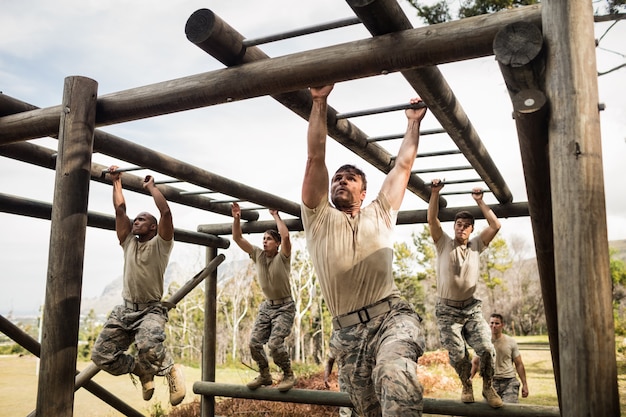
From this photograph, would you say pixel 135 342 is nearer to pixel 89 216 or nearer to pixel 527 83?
pixel 89 216

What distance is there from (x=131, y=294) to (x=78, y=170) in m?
2.07

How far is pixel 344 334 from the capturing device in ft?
10.7

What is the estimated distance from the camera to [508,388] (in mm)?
7488

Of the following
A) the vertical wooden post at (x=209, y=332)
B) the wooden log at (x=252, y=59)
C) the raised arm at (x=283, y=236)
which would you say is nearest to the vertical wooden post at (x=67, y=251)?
the wooden log at (x=252, y=59)

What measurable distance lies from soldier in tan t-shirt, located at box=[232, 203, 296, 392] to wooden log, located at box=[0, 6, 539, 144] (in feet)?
10.8

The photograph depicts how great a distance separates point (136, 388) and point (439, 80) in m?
10.8

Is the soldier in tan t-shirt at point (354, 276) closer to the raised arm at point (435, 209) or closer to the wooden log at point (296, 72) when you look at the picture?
the wooden log at point (296, 72)

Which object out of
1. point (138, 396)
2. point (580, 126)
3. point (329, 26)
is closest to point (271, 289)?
point (329, 26)

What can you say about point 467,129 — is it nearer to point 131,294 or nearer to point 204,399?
point 131,294

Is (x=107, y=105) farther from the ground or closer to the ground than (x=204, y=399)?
farther from the ground

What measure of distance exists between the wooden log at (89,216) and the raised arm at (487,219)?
380 cm

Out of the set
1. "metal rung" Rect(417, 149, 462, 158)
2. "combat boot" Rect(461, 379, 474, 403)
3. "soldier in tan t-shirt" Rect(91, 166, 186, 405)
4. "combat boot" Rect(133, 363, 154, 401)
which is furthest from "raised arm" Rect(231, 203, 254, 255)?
"combat boot" Rect(461, 379, 474, 403)

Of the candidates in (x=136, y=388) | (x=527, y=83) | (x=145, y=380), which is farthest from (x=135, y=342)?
(x=136, y=388)

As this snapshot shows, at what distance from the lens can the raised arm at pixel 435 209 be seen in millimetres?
5598
